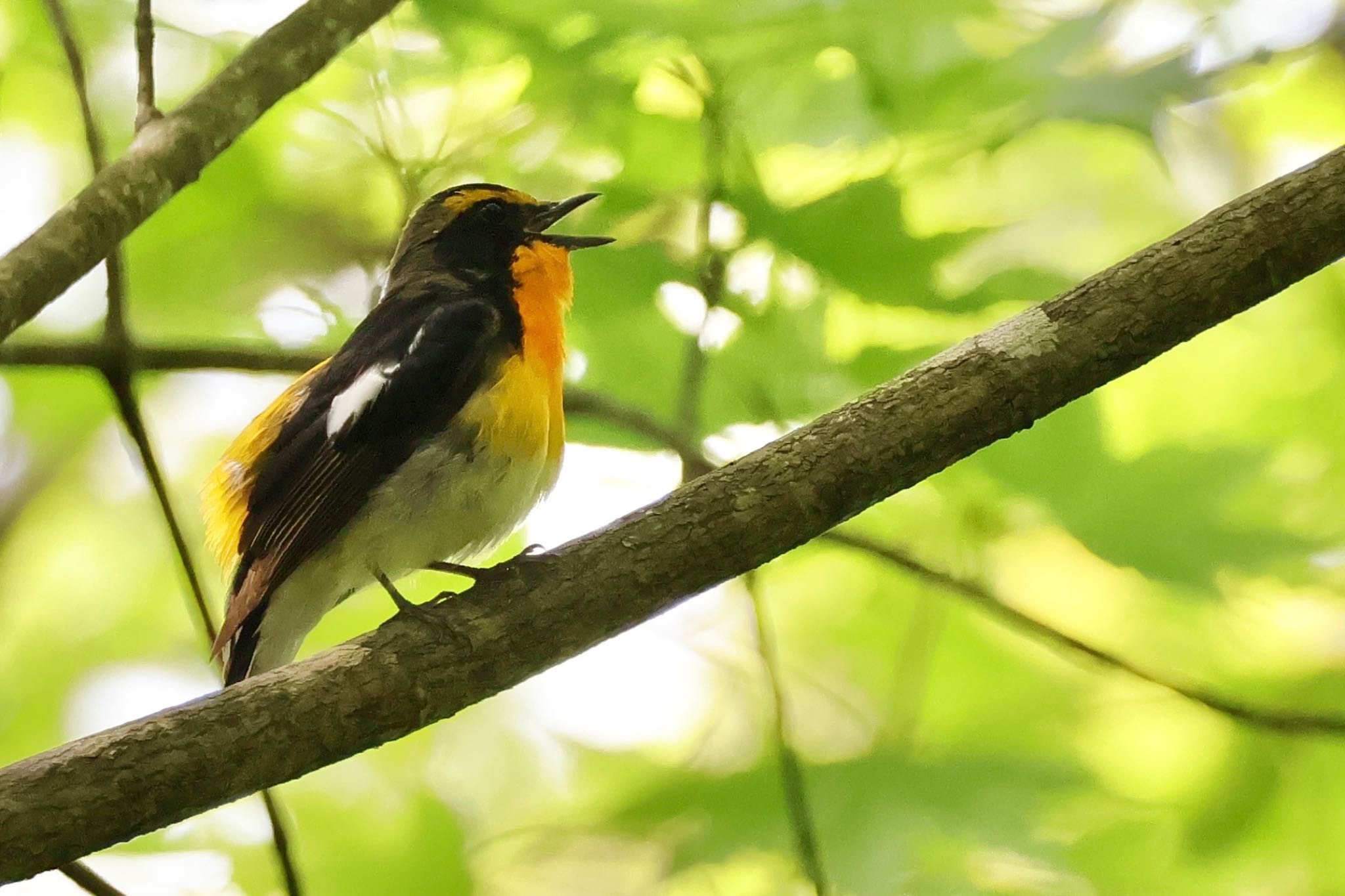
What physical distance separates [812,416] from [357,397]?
86 cm

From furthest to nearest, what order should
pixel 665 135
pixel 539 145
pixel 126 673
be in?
1. pixel 126 673
2. pixel 539 145
3. pixel 665 135

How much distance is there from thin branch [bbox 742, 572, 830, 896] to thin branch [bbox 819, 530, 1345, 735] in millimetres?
283

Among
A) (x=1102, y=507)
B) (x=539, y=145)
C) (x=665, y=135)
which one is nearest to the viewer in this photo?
(x=1102, y=507)

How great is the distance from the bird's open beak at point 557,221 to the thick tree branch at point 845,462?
71cm

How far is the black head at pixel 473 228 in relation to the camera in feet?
9.50

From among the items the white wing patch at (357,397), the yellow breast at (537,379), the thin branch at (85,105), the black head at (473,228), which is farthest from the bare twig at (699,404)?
the thin branch at (85,105)

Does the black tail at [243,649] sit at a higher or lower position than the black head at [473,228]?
lower

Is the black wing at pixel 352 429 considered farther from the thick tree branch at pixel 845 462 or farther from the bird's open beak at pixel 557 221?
the thick tree branch at pixel 845 462

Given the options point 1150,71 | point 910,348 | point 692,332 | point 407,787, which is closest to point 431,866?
point 407,787

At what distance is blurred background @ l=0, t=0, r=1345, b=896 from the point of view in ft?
6.86

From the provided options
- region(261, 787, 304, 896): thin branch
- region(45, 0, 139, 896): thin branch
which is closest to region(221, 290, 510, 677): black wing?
region(261, 787, 304, 896): thin branch

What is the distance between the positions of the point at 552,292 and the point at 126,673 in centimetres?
135

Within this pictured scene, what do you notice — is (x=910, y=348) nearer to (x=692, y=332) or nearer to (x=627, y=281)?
(x=692, y=332)

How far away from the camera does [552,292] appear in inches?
105
